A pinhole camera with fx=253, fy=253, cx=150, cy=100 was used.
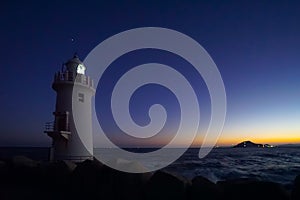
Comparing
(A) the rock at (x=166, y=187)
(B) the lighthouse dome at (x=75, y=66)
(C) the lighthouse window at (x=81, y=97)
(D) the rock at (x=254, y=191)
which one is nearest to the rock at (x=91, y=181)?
(A) the rock at (x=166, y=187)

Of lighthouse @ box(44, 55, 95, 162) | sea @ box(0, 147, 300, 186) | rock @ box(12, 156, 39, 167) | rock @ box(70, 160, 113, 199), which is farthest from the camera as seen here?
sea @ box(0, 147, 300, 186)

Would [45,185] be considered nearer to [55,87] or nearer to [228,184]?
[55,87]

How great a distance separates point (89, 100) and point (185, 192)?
10.3m

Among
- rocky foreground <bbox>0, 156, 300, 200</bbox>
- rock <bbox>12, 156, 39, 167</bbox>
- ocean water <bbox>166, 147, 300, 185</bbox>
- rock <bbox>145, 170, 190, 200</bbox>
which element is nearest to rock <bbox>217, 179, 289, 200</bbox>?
rocky foreground <bbox>0, 156, 300, 200</bbox>

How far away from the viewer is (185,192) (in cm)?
771

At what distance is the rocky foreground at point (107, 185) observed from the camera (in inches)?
283

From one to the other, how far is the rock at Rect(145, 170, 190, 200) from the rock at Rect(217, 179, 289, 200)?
1.24 meters

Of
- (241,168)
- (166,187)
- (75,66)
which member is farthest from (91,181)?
(241,168)

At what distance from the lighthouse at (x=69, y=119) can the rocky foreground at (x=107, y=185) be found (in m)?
2.29

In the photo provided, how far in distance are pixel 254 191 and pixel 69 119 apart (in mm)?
11113

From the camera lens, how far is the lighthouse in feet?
48.6

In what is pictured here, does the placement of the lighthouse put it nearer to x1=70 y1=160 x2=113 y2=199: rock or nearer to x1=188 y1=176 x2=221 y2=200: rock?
x1=70 y1=160 x2=113 y2=199: rock

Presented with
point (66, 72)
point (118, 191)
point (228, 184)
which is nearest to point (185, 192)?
point (228, 184)

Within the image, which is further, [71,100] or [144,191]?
[71,100]
